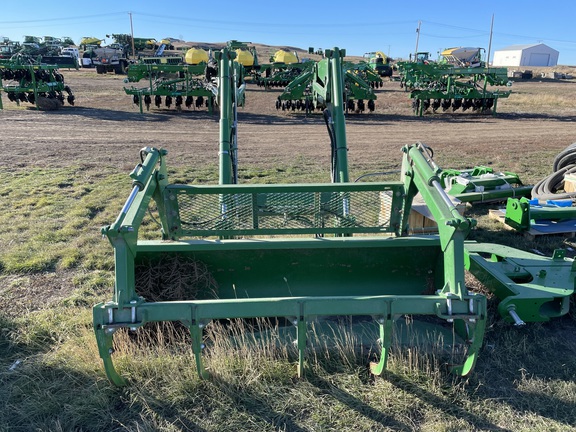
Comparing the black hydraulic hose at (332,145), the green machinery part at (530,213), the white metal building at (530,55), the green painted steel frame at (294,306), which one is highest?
the white metal building at (530,55)

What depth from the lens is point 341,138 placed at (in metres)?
4.88

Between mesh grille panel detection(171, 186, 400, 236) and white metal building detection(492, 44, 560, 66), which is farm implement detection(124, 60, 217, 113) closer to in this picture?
mesh grille panel detection(171, 186, 400, 236)

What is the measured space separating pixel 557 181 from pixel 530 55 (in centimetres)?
8776

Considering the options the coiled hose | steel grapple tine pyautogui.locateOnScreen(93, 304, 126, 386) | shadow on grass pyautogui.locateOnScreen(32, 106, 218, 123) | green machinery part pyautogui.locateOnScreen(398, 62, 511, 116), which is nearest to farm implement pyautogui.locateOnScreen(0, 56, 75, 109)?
shadow on grass pyautogui.locateOnScreen(32, 106, 218, 123)

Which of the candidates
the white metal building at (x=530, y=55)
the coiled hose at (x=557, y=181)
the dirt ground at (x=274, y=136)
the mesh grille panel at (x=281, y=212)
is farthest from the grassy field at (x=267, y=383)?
the white metal building at (x=530, y=55)

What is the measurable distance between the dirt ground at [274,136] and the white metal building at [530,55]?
227ft

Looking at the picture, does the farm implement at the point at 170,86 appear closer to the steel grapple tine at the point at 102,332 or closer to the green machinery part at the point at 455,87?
the green machinery part at the point at 455,87

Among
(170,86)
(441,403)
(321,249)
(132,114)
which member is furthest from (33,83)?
(441,403)

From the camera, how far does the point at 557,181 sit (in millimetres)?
7012

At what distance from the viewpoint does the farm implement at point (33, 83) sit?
1778 cm

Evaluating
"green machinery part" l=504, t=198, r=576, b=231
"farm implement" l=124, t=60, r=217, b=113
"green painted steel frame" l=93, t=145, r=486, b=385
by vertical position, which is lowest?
"green machinery part" l=504, t=198, r=576, b=231

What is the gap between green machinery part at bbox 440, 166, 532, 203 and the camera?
6.76 meters

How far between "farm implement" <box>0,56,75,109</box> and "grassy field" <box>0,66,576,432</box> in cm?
1627

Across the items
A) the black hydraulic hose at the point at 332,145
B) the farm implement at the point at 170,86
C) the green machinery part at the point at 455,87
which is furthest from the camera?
the green machinery part at the point at 455,87
